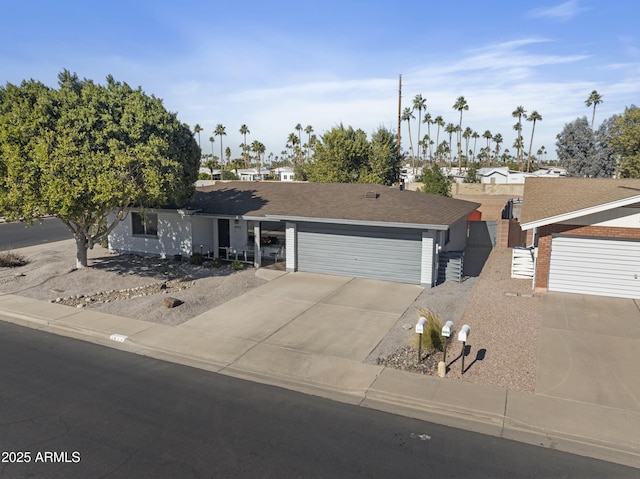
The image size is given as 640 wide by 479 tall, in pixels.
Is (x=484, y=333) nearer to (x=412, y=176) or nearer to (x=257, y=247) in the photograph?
(x=257, y=247)

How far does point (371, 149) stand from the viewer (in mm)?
43031

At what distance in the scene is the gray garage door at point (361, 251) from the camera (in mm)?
17266

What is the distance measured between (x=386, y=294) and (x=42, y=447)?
36.7 feet

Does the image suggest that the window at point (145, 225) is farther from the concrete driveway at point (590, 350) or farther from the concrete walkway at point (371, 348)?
the concrete driveway at point (590, 350)

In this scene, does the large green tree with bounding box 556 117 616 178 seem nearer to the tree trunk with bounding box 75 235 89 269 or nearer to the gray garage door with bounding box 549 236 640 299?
the gray garage door with bounding box 549 236 640 299

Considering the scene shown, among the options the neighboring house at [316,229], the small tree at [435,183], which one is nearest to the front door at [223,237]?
the neighboring house at [316,229]

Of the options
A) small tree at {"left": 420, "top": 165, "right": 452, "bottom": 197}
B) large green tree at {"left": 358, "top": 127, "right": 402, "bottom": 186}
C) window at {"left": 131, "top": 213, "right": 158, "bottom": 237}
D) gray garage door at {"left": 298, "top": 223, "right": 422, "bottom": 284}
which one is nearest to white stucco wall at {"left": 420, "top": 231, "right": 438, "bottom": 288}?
gray garage door at {"left": 298, "top": 223, "right": 422, "bottom": 284}

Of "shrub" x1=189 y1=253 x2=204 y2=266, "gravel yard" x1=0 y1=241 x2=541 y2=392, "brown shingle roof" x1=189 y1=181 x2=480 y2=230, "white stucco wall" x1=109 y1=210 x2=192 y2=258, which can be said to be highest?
"brown shingle roof" x1=189 y1=181 x2=480 y2=230

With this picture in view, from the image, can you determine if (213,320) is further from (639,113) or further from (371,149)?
(639,113)

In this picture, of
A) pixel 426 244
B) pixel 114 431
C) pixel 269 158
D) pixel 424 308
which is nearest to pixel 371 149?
pixel 426 244

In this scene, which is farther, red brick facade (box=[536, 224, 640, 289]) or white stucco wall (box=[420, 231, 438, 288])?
white stucco wall (box=[420, 231, 438, 288])

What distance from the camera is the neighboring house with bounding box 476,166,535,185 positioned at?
78438 mm

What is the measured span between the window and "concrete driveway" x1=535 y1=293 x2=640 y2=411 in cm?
1757

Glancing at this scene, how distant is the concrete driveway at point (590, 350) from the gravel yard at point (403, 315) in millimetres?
397
